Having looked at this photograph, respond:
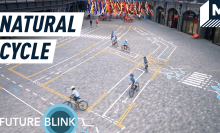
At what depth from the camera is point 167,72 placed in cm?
1956

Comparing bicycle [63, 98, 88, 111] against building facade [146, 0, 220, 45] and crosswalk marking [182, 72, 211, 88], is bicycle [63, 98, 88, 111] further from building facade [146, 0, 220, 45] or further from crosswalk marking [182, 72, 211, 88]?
building facade [146, 0, 220, 45]

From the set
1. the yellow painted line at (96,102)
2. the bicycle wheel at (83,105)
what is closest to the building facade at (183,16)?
the yellow painted line at (96,102)

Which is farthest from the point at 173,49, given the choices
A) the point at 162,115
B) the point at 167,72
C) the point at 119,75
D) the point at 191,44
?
the point at 162,115

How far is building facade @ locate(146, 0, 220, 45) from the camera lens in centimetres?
3186

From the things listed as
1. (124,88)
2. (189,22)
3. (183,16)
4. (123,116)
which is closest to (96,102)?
(123,116)

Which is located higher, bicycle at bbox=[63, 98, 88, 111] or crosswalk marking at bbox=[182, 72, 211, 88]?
crosswalk marking at bbox=[182, 72, 211, 88]

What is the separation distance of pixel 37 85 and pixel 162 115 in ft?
36.5

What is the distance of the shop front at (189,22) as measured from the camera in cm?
3422

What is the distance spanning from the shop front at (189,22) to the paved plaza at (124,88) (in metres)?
8.38

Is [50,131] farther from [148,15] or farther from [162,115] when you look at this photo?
[148,15]

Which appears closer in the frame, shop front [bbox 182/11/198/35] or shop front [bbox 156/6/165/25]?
shop front [bbox 182/11/198/35]

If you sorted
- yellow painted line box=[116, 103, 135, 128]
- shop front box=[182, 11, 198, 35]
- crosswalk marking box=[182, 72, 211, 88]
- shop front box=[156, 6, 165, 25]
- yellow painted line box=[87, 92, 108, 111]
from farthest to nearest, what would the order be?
shop front box=[156, 6, 165, 25], shop front box=[182, 11, 198, 35], crosswalk marking box=[182, 72, 211, 88], yellow painted line box=[87, 92, 108, 111], yellow painted line box=[116, 103, 135, 128]

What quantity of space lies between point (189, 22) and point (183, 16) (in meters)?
2.16

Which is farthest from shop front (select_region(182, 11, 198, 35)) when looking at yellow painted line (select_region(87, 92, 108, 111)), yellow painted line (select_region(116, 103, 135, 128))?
yellow painted line (select_region(116, 103, 135, 128))
